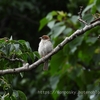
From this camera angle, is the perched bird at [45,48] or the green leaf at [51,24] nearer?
the perched bird at [45,48]

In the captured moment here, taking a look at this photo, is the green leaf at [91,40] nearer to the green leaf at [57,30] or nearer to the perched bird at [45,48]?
the green leaf at [57,30]

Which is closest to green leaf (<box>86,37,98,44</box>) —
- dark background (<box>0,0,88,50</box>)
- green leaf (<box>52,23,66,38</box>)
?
green leaf (<box>52,23,66,38</box>)

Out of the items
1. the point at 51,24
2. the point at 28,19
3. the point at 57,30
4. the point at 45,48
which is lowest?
the point at 45,48

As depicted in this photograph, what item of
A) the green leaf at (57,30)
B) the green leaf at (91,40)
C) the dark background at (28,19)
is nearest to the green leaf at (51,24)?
the green leaf at (57,30)

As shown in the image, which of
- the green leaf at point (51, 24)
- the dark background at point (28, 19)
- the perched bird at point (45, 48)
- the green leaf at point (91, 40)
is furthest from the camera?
the dark background at point (28, 19)

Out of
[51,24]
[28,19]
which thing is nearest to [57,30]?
[51,24]

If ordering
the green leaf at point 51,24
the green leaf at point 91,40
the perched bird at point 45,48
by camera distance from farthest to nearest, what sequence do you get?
1. the green leaf at point 51,24
2. the green leaf at point 91,40
3. the perched bird at point 45,48

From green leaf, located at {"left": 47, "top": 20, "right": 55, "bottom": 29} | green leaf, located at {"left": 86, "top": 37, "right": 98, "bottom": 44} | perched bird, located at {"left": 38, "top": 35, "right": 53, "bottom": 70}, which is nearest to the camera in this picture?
perched bird, located at {"left": 38, "top": 35, "right": 53, "bottom": 70}

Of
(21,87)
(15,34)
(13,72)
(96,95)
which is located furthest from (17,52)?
(15,34)

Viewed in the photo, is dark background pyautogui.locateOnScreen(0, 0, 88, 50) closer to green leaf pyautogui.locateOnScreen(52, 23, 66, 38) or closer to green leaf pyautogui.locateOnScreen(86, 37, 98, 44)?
green leaf pyautogui.locateOnScreen(52, 23, 66, 38)

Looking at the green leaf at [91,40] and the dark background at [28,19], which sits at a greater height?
the dark background at [28,19]

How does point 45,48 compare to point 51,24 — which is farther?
point 51,24

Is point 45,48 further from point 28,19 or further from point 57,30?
point 28,19

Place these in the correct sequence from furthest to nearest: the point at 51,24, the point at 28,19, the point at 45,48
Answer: the point at 28,19 → the point at 51,24 → the point at 45,48
